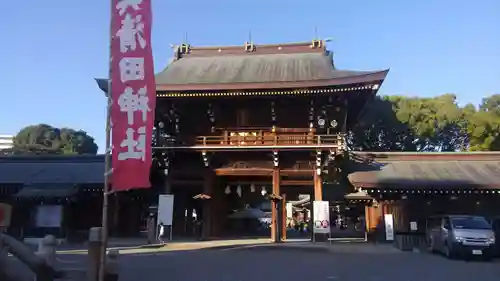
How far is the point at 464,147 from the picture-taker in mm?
48656

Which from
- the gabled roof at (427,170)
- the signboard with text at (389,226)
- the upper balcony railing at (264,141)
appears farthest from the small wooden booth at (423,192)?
the upper balcony railing at (264,141)

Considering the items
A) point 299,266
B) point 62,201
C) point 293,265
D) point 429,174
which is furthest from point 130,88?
point 429,174

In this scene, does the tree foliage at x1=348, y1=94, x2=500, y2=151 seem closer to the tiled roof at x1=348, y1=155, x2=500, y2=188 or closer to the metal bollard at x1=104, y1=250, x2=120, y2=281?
the tiled roof at x1=348, y1=155, x2=500, y2=188

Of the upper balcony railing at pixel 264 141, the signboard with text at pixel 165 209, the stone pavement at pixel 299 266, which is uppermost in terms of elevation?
the upper balcony railing at pixel 264 141

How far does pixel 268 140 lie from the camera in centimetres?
2520

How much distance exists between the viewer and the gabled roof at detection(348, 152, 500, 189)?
23.5 m

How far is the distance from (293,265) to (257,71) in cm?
1511

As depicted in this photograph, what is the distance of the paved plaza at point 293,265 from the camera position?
12755mm

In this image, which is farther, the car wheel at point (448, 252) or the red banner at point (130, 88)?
the car wheel at point (448, 252)

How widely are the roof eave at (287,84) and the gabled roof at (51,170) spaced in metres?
7.14

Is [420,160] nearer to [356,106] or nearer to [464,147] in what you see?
[356,106]

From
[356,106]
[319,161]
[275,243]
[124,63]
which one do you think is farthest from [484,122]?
[124,63]

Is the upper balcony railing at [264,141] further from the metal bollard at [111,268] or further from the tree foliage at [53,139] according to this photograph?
the tree foliage at [53,139]

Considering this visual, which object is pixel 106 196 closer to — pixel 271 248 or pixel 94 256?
pixel 94 256
